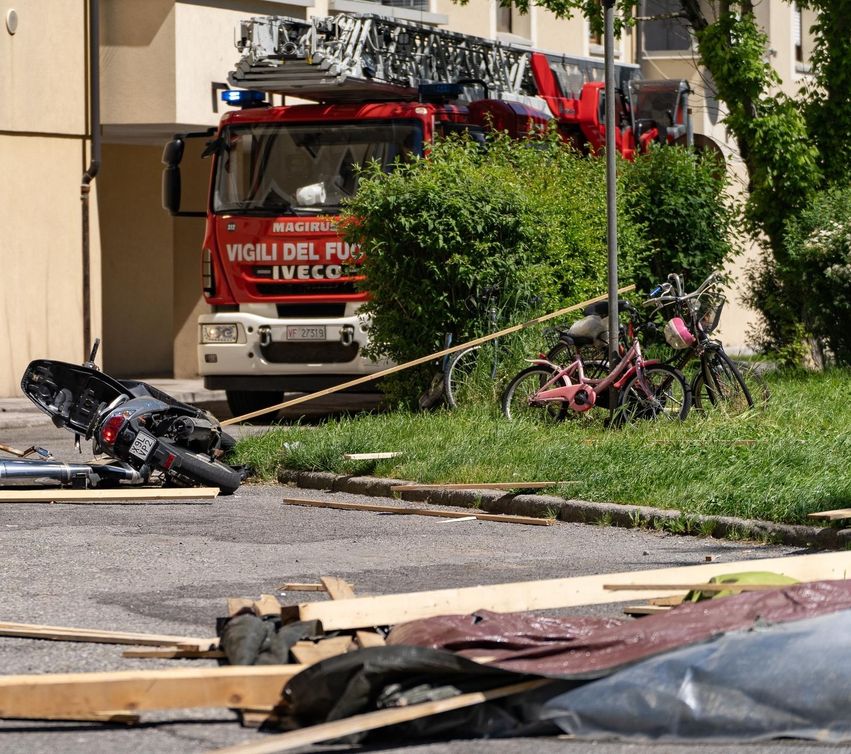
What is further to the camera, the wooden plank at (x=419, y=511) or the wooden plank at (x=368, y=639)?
the wooden plank at (x=419, y=511)

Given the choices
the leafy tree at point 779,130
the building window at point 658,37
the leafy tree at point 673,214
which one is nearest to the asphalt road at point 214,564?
the leafy tree at point 673,214

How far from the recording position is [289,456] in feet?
41.0

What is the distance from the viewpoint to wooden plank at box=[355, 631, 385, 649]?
5891 millimetres

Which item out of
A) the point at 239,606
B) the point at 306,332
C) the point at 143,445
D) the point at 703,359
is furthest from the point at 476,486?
the point at 306,332

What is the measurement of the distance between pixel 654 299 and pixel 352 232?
10.4 feet

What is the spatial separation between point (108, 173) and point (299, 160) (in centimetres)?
769

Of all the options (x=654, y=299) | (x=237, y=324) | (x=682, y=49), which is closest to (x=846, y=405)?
(x=654, y=299)

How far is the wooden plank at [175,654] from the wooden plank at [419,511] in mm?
4218

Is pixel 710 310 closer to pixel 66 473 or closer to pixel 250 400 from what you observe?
pixel 250 400

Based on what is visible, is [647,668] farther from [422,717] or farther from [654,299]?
[654,299]

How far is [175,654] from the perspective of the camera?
6.07 m

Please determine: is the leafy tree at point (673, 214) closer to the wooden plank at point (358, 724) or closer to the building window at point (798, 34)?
the wooden plank at point (358, 724)

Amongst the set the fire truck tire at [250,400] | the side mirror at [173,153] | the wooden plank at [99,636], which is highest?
the side mirror at [173,153]

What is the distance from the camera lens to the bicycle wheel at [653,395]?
12.9 meters
